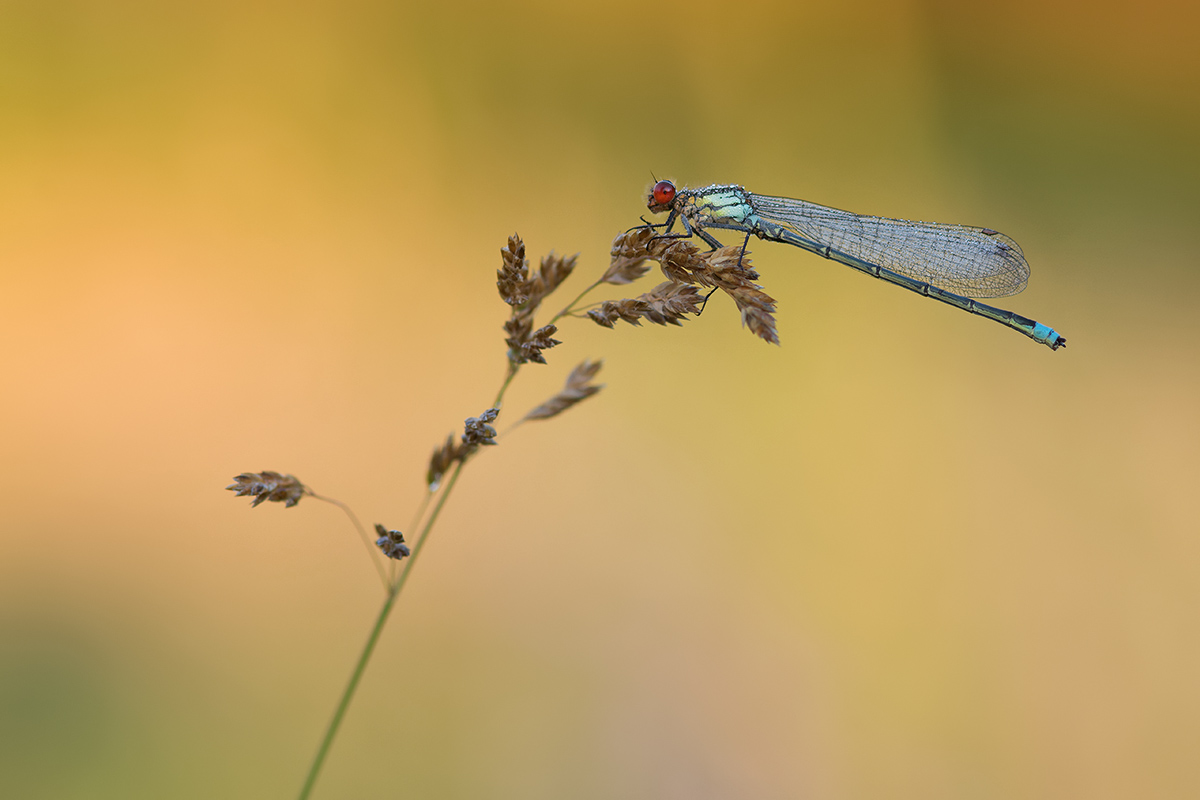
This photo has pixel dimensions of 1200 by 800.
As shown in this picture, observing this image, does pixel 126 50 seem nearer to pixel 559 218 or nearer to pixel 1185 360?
pixel 559 218

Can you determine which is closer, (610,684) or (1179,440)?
Answer: (610,684)

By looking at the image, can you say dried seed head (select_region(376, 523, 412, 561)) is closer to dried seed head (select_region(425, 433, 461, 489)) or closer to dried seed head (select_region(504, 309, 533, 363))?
dried seed head (select_region(425, 433, 461, 489))

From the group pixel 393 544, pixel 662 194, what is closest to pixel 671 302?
pixel 393 544

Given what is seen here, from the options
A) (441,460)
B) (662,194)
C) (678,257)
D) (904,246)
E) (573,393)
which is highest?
(904,246)

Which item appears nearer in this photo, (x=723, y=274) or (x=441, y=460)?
(x=441, y=460)

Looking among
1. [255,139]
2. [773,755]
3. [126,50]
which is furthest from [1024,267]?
[126,50]

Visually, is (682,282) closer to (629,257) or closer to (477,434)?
(629,257)
